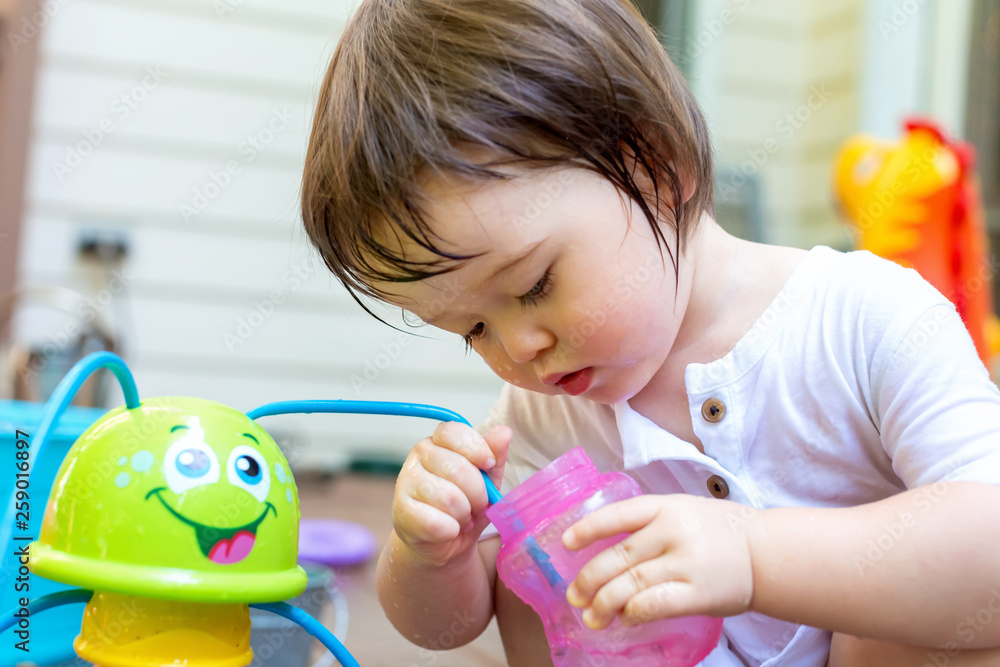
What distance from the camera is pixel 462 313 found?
78cm

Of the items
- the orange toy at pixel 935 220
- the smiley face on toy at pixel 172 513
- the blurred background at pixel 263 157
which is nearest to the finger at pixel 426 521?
the smiley face on toy at pixel 172 513

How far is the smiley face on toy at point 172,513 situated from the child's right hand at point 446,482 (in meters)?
0.11

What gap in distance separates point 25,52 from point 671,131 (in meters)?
2.74

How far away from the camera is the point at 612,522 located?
0.66 m

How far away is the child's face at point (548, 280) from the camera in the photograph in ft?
2.41

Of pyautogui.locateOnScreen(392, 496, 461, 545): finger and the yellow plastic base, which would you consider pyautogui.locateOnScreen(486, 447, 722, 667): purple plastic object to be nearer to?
pyautogui.locateOnScreen(392, 496, 461, 545): finger

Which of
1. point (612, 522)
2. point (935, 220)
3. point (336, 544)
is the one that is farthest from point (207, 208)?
point (612, 522)

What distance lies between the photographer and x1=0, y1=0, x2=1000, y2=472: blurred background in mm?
2947

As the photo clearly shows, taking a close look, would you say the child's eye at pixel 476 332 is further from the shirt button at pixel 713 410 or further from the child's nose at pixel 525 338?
the shirt button at pixel 713 410

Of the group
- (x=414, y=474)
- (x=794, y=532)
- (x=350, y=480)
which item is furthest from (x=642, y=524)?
(x=350, y=480)

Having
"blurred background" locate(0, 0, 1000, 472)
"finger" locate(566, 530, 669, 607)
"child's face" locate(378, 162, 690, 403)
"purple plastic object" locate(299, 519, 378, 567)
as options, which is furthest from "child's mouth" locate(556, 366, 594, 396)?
"blurred background" locate(0, 0, 1000, 472)

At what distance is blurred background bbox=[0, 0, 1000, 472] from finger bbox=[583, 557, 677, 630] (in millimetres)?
2250

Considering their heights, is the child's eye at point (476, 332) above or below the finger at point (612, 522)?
above

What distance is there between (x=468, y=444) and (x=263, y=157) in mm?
2634
